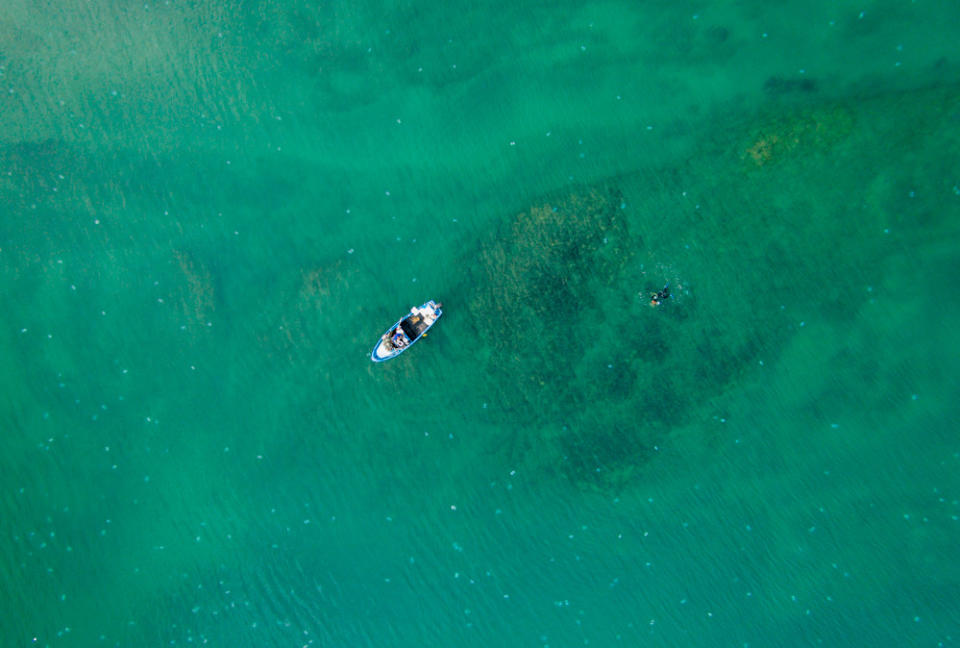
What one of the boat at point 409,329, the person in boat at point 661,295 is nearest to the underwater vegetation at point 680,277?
the person in boat at point 661,295

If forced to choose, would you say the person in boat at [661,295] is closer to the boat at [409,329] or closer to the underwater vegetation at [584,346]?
the underwater vegetation at [584,346]

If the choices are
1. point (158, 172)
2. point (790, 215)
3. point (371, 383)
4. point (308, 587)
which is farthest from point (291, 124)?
point (790, 215)

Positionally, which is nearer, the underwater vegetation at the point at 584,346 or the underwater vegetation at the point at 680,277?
the underwater vegetation at the point at 680,277

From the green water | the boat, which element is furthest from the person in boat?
the boat

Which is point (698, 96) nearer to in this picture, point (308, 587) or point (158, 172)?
point (158, 172)

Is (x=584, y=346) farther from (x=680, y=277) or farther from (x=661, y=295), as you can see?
(x=680, y=277)

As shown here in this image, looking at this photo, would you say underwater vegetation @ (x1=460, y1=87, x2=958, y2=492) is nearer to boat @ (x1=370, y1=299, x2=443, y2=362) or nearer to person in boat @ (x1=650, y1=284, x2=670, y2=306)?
person in boat @ (x1=650, y1=284, x2=670, y2=306)

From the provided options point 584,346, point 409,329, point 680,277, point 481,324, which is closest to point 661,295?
point 680,277
